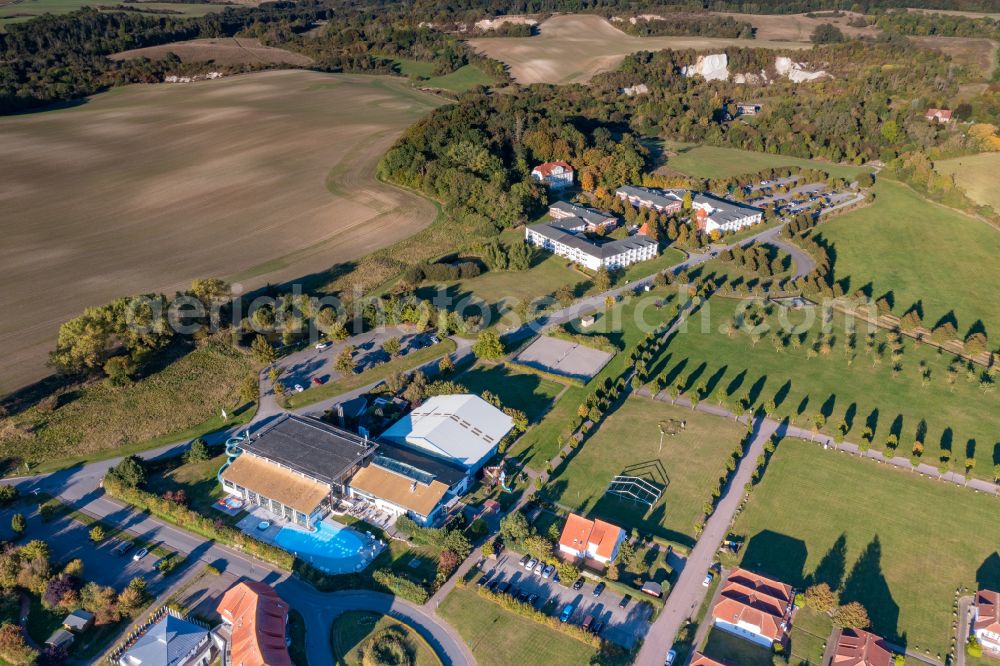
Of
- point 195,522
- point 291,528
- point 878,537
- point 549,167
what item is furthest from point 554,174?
point 195,522

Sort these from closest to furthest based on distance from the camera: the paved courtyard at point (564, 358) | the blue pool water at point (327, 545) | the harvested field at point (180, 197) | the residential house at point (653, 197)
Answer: the blue pool water at point (327, 545), the paved courtyard at point (564, 358), the harvested field at point (180, 197), the residential house at point (653, 197)

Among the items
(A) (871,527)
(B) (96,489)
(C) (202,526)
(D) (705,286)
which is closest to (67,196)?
(B) (96,489)

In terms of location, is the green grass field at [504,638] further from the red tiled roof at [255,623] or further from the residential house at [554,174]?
the residential house at [554,174]

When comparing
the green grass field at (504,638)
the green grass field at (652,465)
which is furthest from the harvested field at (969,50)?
the green grass field at (504,638)

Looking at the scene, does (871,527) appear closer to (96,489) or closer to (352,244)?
(96,489)

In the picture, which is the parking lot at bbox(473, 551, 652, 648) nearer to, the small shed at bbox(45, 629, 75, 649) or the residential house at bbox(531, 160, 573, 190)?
the small shed at bbox(45, 629, 75, 649)

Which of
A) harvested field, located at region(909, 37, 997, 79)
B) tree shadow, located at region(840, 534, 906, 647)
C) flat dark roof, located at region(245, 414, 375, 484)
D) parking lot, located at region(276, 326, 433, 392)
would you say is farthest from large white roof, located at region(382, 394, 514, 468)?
harvested field, located at region(909, 37, 997, 79)
